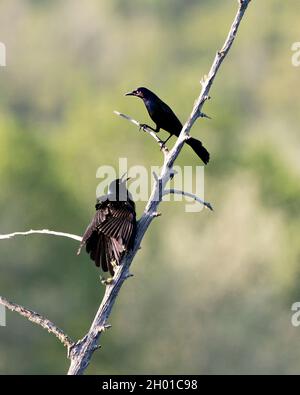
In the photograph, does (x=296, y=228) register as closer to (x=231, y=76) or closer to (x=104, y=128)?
(x=104, y=128)

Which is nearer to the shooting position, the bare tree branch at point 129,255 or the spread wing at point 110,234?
the bare tree branch at point 129,255

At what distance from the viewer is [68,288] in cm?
2739

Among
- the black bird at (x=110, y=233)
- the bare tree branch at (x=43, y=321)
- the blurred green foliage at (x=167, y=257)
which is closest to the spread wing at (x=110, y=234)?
the black bird at (x=110, y=233)

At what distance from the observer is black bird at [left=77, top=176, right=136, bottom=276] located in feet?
30.7

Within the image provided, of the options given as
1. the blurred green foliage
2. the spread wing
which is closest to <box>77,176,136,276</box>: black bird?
the spread wing

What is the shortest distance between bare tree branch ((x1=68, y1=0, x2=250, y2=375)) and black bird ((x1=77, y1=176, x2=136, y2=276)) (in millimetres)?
93

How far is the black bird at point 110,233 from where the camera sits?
369 inches

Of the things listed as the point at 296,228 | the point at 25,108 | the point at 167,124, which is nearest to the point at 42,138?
the point at 296,228

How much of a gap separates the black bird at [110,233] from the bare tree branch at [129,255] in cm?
9

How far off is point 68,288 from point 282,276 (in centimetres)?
570

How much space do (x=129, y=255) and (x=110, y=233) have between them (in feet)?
0.79

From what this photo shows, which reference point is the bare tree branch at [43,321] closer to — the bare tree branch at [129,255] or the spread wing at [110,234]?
the bare tree branch at [129,255]

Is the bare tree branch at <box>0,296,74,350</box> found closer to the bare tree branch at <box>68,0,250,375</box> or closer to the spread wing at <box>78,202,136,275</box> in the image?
the bare tree branch at <box>68,0,250,375</box>

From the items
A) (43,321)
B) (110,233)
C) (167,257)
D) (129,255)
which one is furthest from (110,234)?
(167,257)
